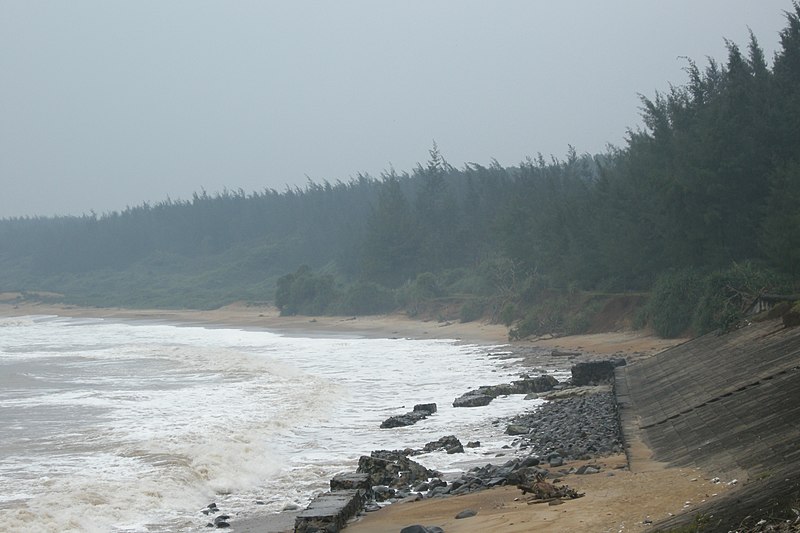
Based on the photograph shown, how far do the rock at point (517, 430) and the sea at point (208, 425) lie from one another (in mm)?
299

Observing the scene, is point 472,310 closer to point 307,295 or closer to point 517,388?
point 307,295

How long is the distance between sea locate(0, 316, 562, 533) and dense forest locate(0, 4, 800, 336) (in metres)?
8.33

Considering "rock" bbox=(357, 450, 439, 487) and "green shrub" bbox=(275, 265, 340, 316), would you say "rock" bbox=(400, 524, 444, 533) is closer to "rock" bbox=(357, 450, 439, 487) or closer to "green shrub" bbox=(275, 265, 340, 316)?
"rock" bbox=(357, 450, 439, 487)

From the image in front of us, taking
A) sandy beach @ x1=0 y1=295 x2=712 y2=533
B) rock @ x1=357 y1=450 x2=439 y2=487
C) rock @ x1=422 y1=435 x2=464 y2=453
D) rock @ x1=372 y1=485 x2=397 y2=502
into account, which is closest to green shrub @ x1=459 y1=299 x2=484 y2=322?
rock @ x1=422 y1=435 x2=464 y2=453

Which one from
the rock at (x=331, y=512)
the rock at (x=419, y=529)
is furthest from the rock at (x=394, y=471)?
the rock at (x=419, y=529)

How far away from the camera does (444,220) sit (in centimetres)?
9931

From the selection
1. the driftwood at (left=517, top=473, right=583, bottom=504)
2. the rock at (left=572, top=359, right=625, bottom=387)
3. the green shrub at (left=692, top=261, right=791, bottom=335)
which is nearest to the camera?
the driftwood at (left=517, top=473, right=583, bottom=504)

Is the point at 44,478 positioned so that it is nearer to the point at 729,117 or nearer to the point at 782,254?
the point at 782,254

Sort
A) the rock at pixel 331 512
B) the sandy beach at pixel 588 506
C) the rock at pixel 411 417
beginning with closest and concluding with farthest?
the sandy beach at pixel 588 506, the rock at pixel 331 512, the rock at pixel 411 417

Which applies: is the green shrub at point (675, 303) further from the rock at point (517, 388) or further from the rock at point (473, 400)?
the rock at point (473, 400)

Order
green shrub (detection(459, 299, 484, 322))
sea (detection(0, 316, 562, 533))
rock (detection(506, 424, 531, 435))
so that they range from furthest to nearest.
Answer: green shrub (detection(459, 299, 484, 322)), rock (detection(506, 424, 531, 435)), sea (detection(0, 316, 562, 533))

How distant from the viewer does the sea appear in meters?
17.0

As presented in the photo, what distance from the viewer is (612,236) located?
4991 centimetres

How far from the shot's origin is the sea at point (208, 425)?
55.7 feet
